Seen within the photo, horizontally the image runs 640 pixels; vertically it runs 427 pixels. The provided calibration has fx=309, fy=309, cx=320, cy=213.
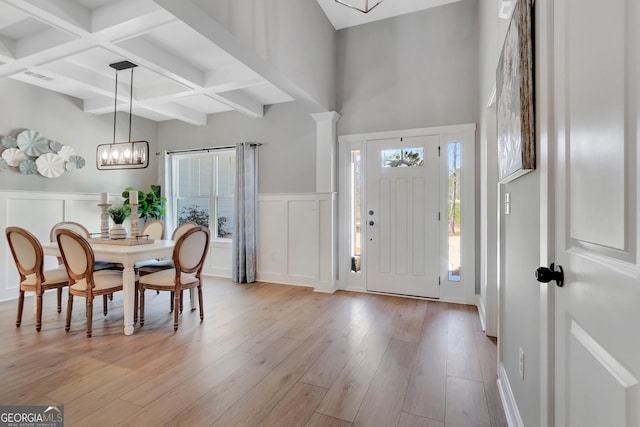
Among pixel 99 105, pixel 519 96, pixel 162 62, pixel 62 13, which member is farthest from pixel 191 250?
pixel 99 105

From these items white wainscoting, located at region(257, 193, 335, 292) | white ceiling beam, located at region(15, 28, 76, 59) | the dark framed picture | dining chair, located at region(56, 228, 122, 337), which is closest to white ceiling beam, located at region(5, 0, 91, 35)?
white ceiling beam, located at region(15, 28, 76, 59)

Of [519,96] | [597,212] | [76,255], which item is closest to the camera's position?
[597,212]

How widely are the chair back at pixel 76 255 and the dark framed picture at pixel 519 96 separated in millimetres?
3278

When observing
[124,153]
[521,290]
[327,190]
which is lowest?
[521,290]

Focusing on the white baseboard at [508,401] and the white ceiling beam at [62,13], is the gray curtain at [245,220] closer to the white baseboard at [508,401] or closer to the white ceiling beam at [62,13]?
the white ceiling beam at [62,13]

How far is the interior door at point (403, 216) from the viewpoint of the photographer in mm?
3912

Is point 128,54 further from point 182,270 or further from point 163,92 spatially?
point 182,270

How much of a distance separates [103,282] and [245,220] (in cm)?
225

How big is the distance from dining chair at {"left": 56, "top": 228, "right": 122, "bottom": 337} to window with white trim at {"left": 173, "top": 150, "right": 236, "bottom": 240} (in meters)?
2.61

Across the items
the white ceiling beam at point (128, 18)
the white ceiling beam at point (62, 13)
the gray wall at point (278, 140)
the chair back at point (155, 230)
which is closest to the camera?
the white ceiling beam at point (62, 13)

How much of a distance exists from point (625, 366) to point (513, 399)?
1.30 metres

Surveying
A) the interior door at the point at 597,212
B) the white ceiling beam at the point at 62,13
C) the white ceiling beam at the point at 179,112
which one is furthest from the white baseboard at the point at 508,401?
the white ceiling beam at the point at 179,112

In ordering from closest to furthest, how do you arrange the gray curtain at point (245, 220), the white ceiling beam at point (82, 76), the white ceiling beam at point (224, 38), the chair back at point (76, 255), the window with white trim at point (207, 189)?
the white ceiling beam at point (224, 38)
the chair back at point (76, 255)
the white ceiling beam at point (82, 76)
the gray curtain at point (245, 220)
the window with white trim at point (207, 189)

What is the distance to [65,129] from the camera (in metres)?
4.57
